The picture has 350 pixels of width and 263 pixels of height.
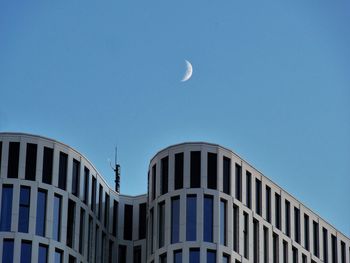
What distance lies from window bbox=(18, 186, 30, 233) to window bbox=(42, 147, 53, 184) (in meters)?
1.97

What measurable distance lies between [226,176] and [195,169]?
2771mm

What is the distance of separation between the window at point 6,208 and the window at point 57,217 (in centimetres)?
384

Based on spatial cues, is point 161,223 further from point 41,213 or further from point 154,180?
point 41,213

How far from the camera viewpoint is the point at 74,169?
127 meters

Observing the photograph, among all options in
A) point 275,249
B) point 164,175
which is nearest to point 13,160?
point 164,175

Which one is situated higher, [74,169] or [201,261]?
[74,169]

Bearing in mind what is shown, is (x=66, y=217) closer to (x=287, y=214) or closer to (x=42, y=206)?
(x=42, y=206)

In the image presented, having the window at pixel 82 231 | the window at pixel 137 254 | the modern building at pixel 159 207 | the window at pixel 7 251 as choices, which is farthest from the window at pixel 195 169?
the window at pixel 7 251

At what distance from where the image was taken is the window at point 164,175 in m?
125

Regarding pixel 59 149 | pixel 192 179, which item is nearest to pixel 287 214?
pixel 192 179

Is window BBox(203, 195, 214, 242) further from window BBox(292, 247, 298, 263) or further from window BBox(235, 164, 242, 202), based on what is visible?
window BBox(292, 247, 298, 263)

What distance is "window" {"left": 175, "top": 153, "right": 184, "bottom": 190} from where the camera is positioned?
123875mm

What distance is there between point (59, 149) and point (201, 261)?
50.6ft

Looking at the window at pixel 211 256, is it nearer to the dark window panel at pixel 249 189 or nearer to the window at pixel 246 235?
the window at pixel 246 235
